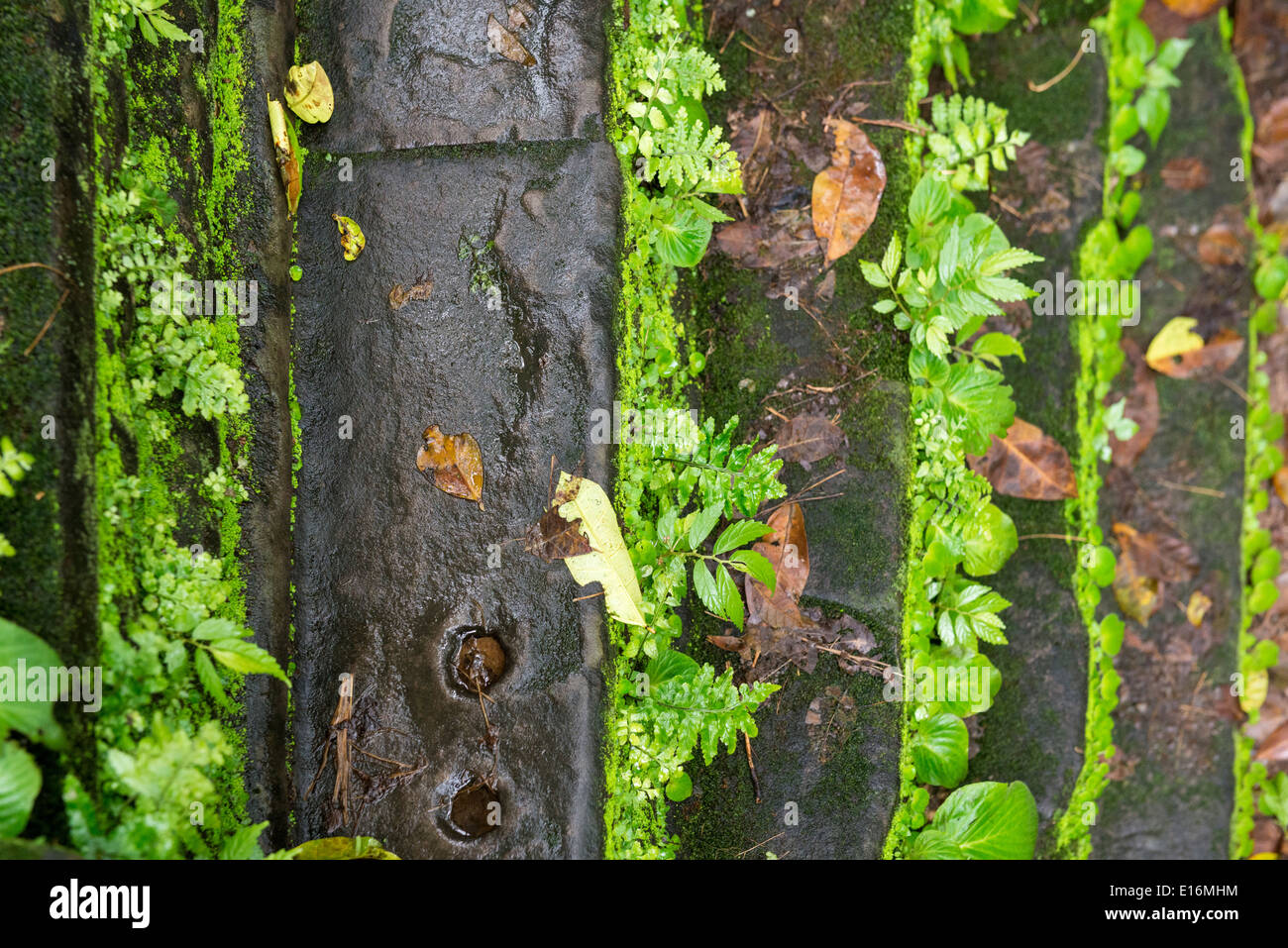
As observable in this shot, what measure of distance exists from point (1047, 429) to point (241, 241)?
275 centimetres

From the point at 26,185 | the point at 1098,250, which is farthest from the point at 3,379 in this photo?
the point at 1098,250

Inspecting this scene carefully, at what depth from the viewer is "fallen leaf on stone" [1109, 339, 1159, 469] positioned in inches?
123

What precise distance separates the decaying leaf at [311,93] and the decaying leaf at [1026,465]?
2.40 meters

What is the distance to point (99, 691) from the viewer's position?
1.89 meters

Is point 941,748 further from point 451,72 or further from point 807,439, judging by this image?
point 451,72

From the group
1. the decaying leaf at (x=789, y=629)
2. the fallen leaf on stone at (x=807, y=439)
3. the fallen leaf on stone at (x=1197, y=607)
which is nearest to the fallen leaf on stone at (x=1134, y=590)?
the fallen leaf on stone at (x=1197, y=607)

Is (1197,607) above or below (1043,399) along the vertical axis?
below

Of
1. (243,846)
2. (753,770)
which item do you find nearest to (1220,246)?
(753,770)

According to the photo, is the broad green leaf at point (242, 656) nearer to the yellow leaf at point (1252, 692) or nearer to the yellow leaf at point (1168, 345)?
the yellow leaf at point (1168, 345)

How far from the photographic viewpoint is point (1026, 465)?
2867 millimetres

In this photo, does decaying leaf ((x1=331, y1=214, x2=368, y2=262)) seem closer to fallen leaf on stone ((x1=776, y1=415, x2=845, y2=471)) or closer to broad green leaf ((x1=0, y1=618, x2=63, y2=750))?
broad green leaf ((x1=0, y1=618, x2=63, y2=750))

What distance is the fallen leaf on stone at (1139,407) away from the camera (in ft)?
10.3

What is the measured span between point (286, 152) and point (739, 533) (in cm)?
175

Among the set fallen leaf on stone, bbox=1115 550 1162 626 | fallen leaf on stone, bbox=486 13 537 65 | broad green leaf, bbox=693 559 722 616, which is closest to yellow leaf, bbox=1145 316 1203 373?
fallen leaf on stone, bbox=1115 550 1162 626
